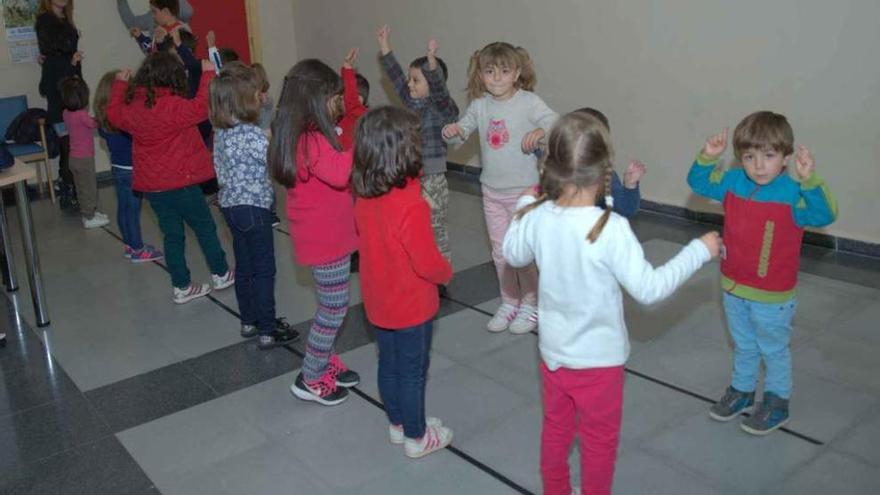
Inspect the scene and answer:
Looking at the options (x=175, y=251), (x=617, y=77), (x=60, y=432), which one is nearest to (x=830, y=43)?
(x=617, y=77)

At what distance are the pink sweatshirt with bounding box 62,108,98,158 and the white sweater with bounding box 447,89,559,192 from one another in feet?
10.2

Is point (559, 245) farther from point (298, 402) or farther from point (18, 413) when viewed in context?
point (18, 413)

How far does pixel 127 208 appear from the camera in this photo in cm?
520

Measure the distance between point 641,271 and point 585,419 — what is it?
46 cm

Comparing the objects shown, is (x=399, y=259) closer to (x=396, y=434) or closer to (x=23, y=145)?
(x=396, y=434)

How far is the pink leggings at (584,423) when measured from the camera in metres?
2.22

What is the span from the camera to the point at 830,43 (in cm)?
460

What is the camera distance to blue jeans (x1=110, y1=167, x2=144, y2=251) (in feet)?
16.7

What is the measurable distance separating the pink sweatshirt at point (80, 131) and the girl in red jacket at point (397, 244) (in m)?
3.69

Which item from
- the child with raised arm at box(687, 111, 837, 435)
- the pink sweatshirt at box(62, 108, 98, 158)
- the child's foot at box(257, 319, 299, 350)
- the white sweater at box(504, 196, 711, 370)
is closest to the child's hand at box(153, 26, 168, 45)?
the pink sweatshirt at box(62, 108, 98, 158)

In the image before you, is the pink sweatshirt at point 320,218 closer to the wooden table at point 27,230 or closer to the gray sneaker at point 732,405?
the gray sneaker at point 732,405

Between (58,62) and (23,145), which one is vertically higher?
(58,62)

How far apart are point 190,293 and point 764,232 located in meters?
3.09

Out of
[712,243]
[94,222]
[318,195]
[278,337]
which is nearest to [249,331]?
[278,337]
